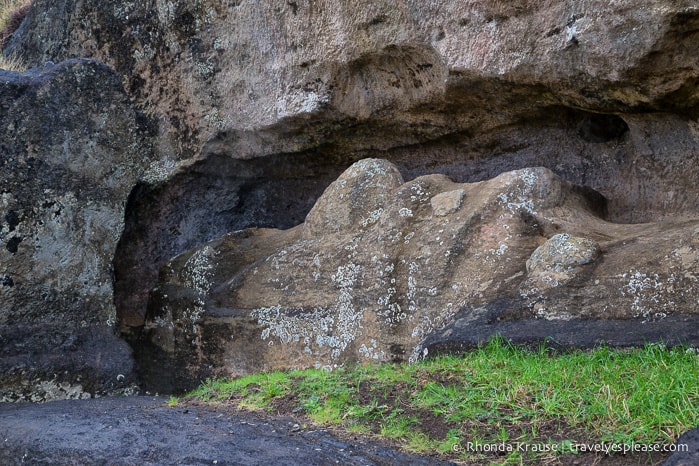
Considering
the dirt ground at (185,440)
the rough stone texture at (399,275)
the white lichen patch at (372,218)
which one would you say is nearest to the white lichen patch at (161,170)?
the rough stone texture at (399,275)

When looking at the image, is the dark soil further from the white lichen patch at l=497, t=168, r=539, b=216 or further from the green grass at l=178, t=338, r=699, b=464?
the white lichen patch at l=497, t=168, r=539, b=216

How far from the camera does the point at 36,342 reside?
6.24 meters

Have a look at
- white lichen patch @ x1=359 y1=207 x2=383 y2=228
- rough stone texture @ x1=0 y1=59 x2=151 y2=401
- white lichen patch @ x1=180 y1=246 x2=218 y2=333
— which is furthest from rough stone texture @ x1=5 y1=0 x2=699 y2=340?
rough stone texture @ x1=0 y1=59 x2=151 y2=401

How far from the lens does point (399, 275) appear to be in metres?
6.21

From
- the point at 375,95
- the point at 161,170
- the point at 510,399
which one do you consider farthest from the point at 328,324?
the point at 161,170

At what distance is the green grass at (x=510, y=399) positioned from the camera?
3.69 m

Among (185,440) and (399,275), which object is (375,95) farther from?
(185,440)

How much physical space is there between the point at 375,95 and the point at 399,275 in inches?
78.0

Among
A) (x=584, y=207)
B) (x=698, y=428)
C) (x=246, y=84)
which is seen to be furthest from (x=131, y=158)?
(x=698, y=428)

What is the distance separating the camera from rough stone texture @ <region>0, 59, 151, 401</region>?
623cm

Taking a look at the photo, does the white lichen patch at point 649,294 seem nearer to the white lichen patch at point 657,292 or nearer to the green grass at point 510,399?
the white lichen patch at point 657,292

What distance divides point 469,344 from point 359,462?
1.73m

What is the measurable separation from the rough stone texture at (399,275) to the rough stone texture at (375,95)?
2.14 feet

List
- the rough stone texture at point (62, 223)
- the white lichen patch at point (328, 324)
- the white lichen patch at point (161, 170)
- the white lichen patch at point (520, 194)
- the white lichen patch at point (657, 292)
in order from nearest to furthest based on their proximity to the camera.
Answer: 1. the white lichen patch at point (657, 292)
2. the white lichen patch at point (520, 194)
3. the rough stone texture at point (62, 223)
4. the white lichen patch at point (328, 324)
5. the white lichen patch at point (161, 170)
